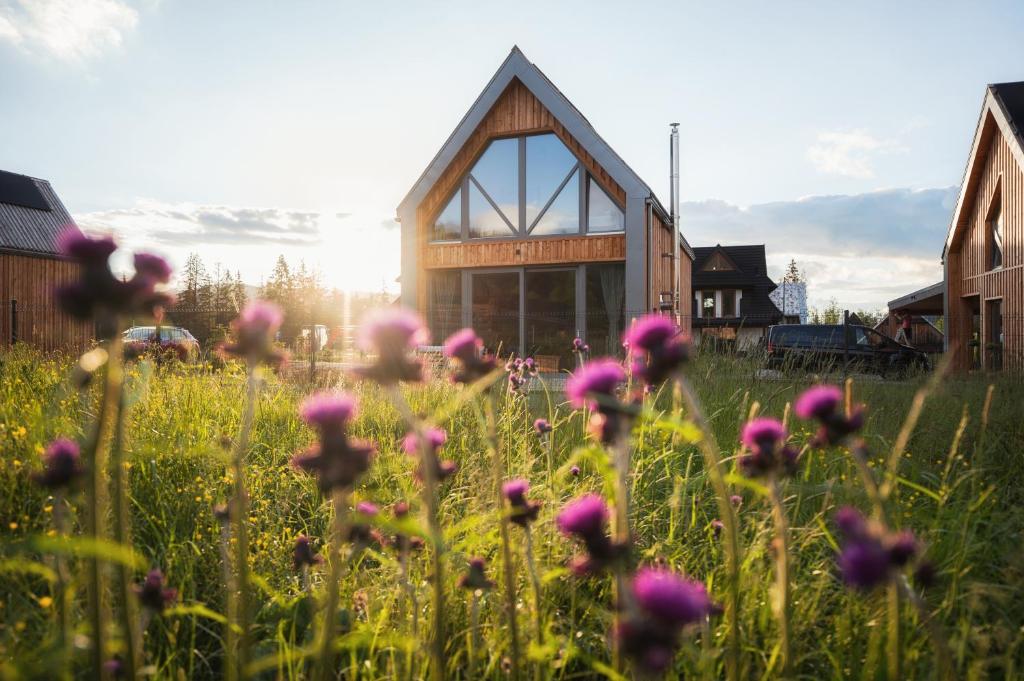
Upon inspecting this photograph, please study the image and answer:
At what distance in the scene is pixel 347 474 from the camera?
3.04 feet

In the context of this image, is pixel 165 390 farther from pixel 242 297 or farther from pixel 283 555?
pixel 242 297

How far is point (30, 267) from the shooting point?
2130cm

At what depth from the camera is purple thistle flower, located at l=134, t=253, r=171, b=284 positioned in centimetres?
111

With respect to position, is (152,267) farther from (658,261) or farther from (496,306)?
(658,261)

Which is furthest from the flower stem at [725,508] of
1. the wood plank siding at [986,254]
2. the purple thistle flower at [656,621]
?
the wood plank siding at [986,254]

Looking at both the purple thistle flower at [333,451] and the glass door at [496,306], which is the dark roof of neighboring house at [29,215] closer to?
the glass door at [496,306]

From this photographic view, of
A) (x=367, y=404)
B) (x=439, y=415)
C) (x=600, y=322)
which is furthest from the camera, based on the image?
(x=600, y=322)

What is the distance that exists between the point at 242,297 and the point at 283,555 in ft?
170

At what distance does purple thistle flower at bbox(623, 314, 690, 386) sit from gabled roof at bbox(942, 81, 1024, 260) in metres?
17.2

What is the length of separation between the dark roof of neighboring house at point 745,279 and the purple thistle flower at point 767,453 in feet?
129

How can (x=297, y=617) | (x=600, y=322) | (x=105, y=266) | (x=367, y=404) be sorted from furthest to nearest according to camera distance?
(x=600, y=322), (x=367, y=404), (x=297, y=617), (x=105, y=266)

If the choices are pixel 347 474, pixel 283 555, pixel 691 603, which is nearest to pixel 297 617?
pixel 283 555

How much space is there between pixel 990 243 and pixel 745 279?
2310 centimetres

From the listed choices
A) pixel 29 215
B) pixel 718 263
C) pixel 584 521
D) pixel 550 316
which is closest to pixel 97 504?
pixel 584 521
